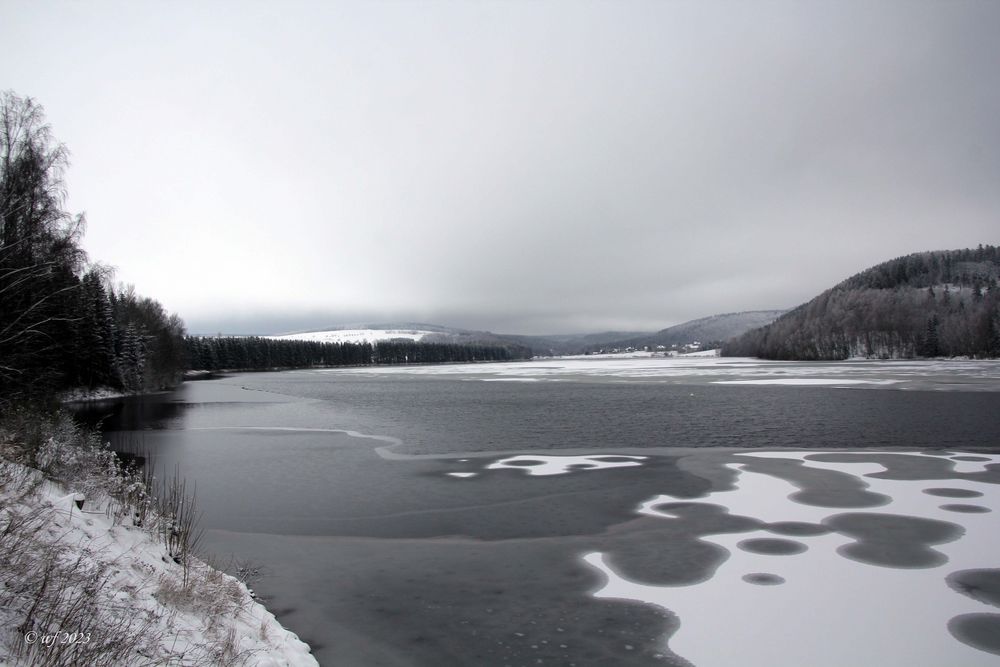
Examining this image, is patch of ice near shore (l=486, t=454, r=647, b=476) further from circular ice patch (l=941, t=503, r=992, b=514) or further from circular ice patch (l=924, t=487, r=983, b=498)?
circular ice patch (l=941, t=503, r=992, b=514)

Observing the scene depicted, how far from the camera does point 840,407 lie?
2861 cm

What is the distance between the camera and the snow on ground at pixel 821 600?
19.5ft

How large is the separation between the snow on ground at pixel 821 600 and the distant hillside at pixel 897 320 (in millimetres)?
104368

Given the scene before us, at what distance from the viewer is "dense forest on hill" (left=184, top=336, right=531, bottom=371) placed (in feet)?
384

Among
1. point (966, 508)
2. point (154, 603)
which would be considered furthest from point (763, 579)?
point (154, 603)

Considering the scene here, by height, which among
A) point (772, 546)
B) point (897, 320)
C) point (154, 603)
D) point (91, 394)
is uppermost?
point (897, 320)

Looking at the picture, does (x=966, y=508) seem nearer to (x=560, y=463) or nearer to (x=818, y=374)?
(x=560, y=463)

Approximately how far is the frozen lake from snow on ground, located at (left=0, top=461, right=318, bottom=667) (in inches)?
33.4

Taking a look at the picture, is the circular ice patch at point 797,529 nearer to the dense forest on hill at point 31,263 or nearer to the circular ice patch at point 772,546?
the circular ice patch at point 772,546

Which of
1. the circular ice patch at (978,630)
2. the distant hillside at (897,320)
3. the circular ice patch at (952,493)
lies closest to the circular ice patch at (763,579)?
the circular ice patch at (978,630)

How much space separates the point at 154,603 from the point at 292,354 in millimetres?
148576

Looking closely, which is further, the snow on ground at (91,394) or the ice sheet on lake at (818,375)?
the ice sheet on lake at (818,375)

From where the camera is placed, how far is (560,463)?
16.9 meters

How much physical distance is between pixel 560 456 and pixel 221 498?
10.2 m
